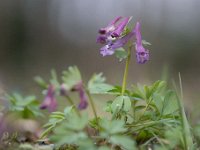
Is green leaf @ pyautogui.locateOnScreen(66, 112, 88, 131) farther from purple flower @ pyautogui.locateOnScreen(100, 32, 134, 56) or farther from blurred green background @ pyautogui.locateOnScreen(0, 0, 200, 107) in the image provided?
blurred green background @ pyautogui.locateOnScreen(0, 0, 200, 107)

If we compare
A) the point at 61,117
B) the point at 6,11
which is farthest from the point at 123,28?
the point at 6,11

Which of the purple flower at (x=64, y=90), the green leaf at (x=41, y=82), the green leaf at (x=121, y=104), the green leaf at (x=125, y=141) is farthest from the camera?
the green leaf at (x=41, y=82)

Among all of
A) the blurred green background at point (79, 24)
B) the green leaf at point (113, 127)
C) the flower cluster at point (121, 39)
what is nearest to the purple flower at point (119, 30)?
the flower cluster at point (121, 39)

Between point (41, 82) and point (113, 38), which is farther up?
point (113, 38)

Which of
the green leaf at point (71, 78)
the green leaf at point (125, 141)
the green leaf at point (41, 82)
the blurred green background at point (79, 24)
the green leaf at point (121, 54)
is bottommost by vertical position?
the green leaf at point (125, 141)

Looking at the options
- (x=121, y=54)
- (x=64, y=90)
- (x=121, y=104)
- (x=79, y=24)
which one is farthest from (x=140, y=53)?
(x=79, y=24)

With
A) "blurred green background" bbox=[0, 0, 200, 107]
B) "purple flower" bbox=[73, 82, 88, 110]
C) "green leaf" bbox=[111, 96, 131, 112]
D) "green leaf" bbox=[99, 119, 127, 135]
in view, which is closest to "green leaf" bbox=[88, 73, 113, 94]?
"green leaf" bbox=[111, 96, 131, 112]

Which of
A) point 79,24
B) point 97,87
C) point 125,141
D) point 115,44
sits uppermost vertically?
point 79,24

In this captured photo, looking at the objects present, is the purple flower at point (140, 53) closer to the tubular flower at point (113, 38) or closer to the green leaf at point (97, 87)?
the tubular flower at point (113, 38)

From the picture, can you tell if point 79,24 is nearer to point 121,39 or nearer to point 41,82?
point 41,82
